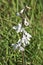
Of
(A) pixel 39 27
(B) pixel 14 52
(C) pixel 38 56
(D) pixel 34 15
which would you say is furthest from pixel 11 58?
(D) pixel 34 15

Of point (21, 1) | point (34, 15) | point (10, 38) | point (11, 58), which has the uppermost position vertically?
point (21, 1)

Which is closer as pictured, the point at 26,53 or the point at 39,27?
the point at 26,53

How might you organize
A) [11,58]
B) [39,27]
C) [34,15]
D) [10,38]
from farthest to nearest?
[34,15], [39,27], [10,38], [11,58]

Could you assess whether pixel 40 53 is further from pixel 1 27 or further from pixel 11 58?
pixel 1 27

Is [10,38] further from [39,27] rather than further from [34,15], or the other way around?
[34,15]

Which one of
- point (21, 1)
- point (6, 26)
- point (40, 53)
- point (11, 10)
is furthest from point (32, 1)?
point (40, 53)

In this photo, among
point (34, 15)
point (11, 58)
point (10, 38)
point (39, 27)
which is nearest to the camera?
point (11, 58)

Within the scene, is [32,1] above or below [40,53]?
above
